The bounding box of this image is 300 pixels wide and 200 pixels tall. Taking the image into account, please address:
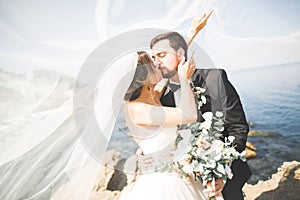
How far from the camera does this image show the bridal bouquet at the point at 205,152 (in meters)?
1.06

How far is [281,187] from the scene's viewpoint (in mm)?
2039

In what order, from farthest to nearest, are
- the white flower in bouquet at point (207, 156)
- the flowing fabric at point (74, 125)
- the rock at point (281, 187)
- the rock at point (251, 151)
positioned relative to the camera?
the rock at point (251, 151) < the rock at point (281, 187) < the flowing fabric at point (74, 125) < the white flower in bouquet at point (207, 156)

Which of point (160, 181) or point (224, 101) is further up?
point (224, 101)

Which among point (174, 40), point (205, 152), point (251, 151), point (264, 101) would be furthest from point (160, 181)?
point (251, 151)

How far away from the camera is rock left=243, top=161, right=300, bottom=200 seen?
6.52 feet

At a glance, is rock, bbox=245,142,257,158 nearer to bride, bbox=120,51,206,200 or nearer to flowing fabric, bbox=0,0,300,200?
flowing fabric, bbox=0,0,300,200

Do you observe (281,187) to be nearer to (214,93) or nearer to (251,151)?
(251,151)

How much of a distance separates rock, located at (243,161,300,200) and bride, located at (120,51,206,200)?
1.08 metres

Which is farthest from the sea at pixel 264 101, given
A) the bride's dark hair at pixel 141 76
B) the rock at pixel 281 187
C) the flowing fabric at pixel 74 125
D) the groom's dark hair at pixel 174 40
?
the groom's dark hair at pixel 174 40

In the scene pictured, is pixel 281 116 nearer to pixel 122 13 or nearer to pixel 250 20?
pixel 250 20

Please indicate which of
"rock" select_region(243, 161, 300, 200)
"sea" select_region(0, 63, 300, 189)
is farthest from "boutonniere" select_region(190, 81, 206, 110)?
"rock" select_region(243, 161, 300, 200)

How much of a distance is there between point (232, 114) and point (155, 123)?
1.40 feet

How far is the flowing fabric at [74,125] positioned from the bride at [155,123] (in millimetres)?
154

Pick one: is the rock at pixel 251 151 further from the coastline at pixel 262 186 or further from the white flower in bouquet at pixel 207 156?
the white flower in bouquet at pixel 207 156
